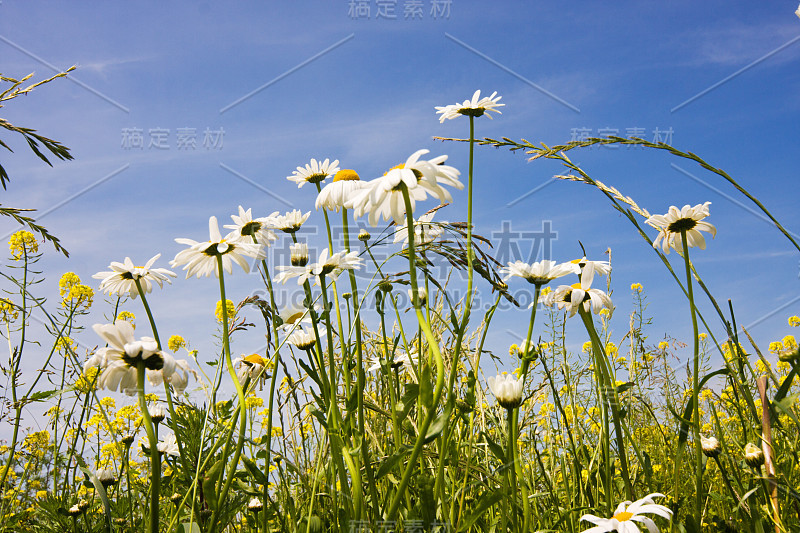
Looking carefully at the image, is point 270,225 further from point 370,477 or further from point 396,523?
point 396,523

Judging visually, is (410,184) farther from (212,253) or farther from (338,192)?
(212,253)

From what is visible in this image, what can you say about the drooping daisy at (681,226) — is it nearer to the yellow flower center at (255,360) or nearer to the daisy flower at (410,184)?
the daisy flower at (410,184)

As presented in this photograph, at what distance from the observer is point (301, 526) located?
Answer: 182 centimetres

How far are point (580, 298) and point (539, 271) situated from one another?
25 cm

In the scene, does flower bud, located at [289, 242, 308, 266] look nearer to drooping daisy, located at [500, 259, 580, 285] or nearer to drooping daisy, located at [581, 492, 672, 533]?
drooping daisy, located at [500, 259, 580, 285]

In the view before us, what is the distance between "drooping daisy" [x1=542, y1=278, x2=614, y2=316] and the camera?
1.90 metres

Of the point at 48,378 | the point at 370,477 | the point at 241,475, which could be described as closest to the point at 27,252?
the point at 48,378

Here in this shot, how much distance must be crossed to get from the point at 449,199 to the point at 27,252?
274 cm

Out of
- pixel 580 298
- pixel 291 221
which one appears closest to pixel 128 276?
pixel 291 221

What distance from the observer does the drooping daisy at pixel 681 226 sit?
1875mm

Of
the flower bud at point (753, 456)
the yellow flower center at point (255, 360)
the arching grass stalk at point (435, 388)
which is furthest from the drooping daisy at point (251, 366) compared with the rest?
the flower bud at point (753, 456)

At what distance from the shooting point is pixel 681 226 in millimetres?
1928

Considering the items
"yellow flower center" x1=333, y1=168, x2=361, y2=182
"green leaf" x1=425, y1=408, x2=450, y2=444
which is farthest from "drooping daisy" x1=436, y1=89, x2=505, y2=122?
"green leaf" x1=425, y1=408, x2=450, y2=444

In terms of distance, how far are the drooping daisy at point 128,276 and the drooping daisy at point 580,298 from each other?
133cm
